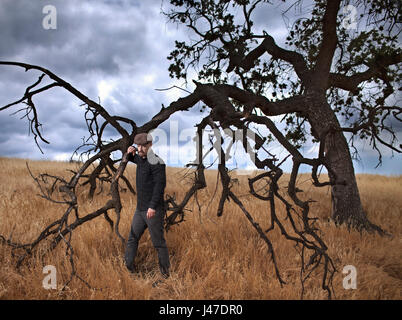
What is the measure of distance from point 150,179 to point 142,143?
19.4 inches

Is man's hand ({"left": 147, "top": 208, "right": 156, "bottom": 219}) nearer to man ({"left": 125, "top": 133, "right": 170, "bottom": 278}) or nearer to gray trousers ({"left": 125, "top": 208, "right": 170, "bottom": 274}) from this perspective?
man ({"left": 125, "top": 133, "right": 170, "bottom": 278})

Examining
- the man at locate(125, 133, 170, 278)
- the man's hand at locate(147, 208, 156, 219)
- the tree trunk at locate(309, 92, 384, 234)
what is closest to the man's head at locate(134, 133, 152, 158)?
the man at locate(125, 133, 170, 278)

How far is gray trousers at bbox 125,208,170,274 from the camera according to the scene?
4.29m

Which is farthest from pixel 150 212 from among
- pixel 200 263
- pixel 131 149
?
pixel 200 263

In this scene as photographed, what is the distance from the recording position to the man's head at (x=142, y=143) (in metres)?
4.30

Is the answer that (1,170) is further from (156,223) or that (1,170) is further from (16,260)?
(156,223)

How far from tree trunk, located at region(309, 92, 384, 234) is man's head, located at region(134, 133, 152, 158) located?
15.1ft

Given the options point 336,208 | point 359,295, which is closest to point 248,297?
point 359,295

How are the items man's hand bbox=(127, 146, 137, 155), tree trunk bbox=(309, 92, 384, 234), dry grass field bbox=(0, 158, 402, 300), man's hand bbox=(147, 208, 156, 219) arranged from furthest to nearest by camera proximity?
tree trunk bbox=(309, 92, 384, 234) < man's hand bbox=(127, 146, 137, 155) < man's hand bbox=(147, 208, 156, 219) < dry grass field bbox=(0, 158, 402, 300)

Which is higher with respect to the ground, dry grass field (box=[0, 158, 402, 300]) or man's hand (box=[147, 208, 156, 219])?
man's hand (box=[147, 208, 156, 219])

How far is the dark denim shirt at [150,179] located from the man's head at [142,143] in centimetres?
6

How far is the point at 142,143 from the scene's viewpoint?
430 centimetres

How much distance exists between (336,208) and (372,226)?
2.71 feet

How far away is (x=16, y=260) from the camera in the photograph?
4.72m
